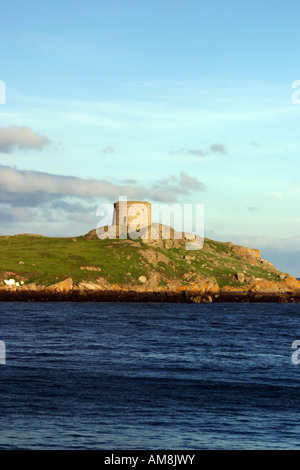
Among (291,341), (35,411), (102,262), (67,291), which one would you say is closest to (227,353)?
(291,341)

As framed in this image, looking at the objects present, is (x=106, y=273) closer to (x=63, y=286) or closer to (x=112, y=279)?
(x=112, y=279)

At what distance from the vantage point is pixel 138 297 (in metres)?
156

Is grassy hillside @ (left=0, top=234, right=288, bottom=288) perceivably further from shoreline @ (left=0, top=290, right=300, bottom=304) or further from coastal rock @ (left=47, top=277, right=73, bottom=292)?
shoreline @ (left=0, top=290, right=300, bottom=304)

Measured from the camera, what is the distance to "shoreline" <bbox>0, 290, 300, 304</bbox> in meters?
146

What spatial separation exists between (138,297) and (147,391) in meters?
120

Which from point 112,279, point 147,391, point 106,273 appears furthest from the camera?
point 106,273

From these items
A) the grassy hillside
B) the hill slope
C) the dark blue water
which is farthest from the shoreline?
the dark blue water

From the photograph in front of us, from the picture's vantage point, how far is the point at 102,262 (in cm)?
18525

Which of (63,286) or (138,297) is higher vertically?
(63,286)

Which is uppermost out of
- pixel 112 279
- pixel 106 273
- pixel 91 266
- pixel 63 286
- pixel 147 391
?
pixel 91 266

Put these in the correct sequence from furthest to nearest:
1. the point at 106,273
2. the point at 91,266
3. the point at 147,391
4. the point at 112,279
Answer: the point at 91,266 → the point at 106,273 → the point at 112,279 → the point at 147,391

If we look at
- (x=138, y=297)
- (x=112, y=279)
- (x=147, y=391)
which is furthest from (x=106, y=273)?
(x=147, y=391)

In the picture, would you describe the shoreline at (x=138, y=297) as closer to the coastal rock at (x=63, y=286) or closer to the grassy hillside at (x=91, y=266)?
the coastal rock at (x=63, y=286)

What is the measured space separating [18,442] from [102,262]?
16182 centimetres
